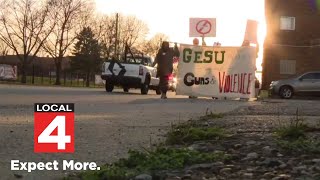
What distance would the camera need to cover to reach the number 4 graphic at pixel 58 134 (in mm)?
5273

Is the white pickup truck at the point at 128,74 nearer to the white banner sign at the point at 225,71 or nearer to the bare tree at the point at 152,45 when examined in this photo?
the white banner sign at the point at 225,71

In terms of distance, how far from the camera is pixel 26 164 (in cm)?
498

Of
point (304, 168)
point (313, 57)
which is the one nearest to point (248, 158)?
point (304, 168)

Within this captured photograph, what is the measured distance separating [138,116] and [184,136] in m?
3.64

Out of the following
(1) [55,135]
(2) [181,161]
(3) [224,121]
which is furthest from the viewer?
(3) [224,121]

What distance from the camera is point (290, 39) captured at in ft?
158

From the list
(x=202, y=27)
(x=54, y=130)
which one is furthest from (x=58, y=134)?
(x=202, y=27)

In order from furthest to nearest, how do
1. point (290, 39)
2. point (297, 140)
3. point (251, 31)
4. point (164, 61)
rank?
point (290, 39) → point (251, 31) → point (164, 61) → point (297, 140)

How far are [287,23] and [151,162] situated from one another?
4570 cm

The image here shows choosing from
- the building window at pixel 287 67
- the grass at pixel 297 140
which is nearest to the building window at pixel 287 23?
the building window at pixel 287 67

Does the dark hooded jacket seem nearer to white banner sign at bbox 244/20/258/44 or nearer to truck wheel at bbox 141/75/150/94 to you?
white banner sign at bbox 244/20/258/44

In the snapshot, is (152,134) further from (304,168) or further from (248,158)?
(304,168)

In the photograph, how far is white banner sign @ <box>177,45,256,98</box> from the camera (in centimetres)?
1778

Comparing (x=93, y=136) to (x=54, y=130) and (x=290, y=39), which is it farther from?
(x=290, y=39)
